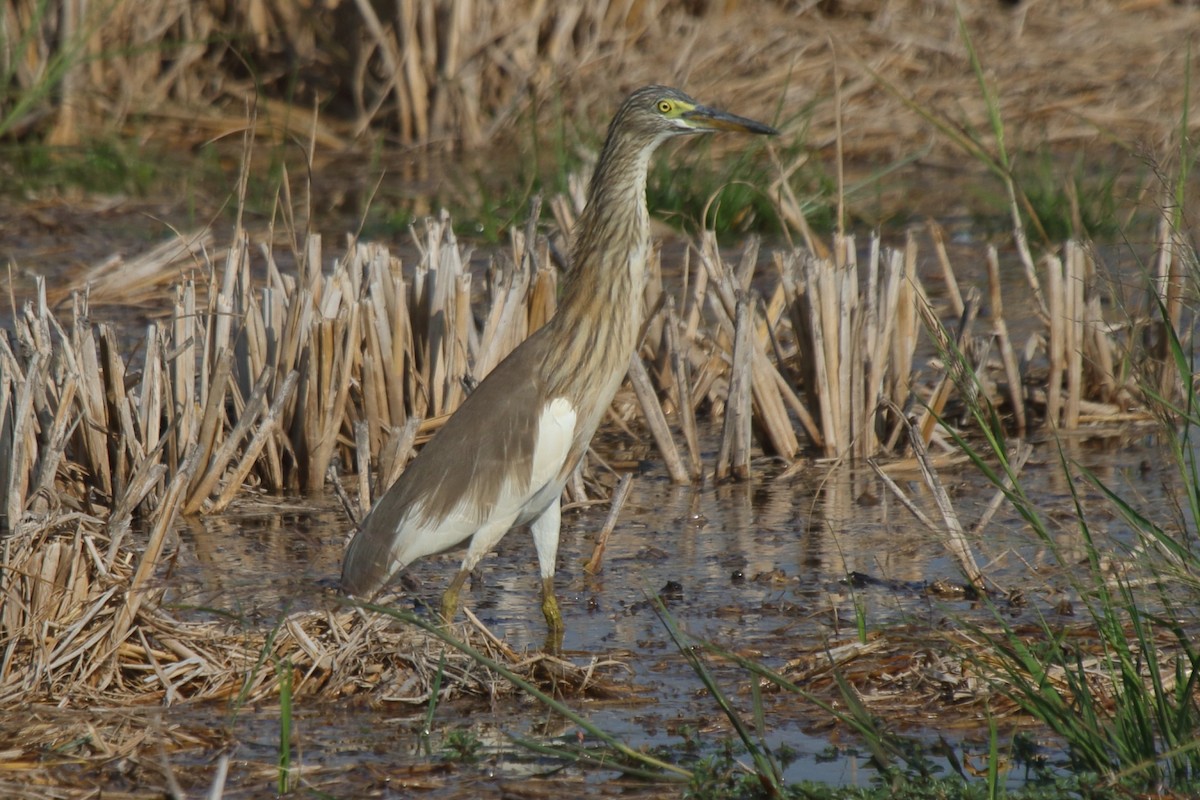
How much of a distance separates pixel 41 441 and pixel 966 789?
353cm

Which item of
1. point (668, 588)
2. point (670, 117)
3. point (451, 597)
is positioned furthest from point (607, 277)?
point (451, 597)

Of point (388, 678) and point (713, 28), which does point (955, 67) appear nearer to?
point (713, 28)

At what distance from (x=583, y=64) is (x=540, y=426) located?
746cm

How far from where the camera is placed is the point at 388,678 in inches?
154

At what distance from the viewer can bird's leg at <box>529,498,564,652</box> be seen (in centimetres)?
442

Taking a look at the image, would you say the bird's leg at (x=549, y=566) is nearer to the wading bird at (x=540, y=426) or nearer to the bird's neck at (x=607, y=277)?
the wading bird at (x=540, y=426)

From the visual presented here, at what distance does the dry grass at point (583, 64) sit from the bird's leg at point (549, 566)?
651 centimetres

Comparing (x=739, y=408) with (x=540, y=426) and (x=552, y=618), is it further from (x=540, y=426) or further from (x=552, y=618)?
(x=552, y=618)

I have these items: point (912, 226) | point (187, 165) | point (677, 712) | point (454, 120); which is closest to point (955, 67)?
point (912, 226)

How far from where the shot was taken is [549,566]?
15.0 feet

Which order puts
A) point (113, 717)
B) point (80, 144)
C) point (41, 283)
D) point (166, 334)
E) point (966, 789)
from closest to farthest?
point (966, 789), point (113, 717), point (41, 283), point (166, 334), point (80, 144)

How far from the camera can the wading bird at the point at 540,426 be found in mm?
4496

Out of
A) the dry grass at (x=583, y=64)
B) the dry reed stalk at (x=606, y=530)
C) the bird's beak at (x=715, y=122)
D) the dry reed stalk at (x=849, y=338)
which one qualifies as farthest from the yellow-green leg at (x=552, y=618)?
the dry grass at (x=583, y=64)

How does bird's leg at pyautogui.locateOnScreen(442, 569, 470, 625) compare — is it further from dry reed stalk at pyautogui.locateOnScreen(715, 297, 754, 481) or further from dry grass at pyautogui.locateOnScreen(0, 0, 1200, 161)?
dry grass at pyautogui.locateOnScreen(0, 0, 1200, 161)
